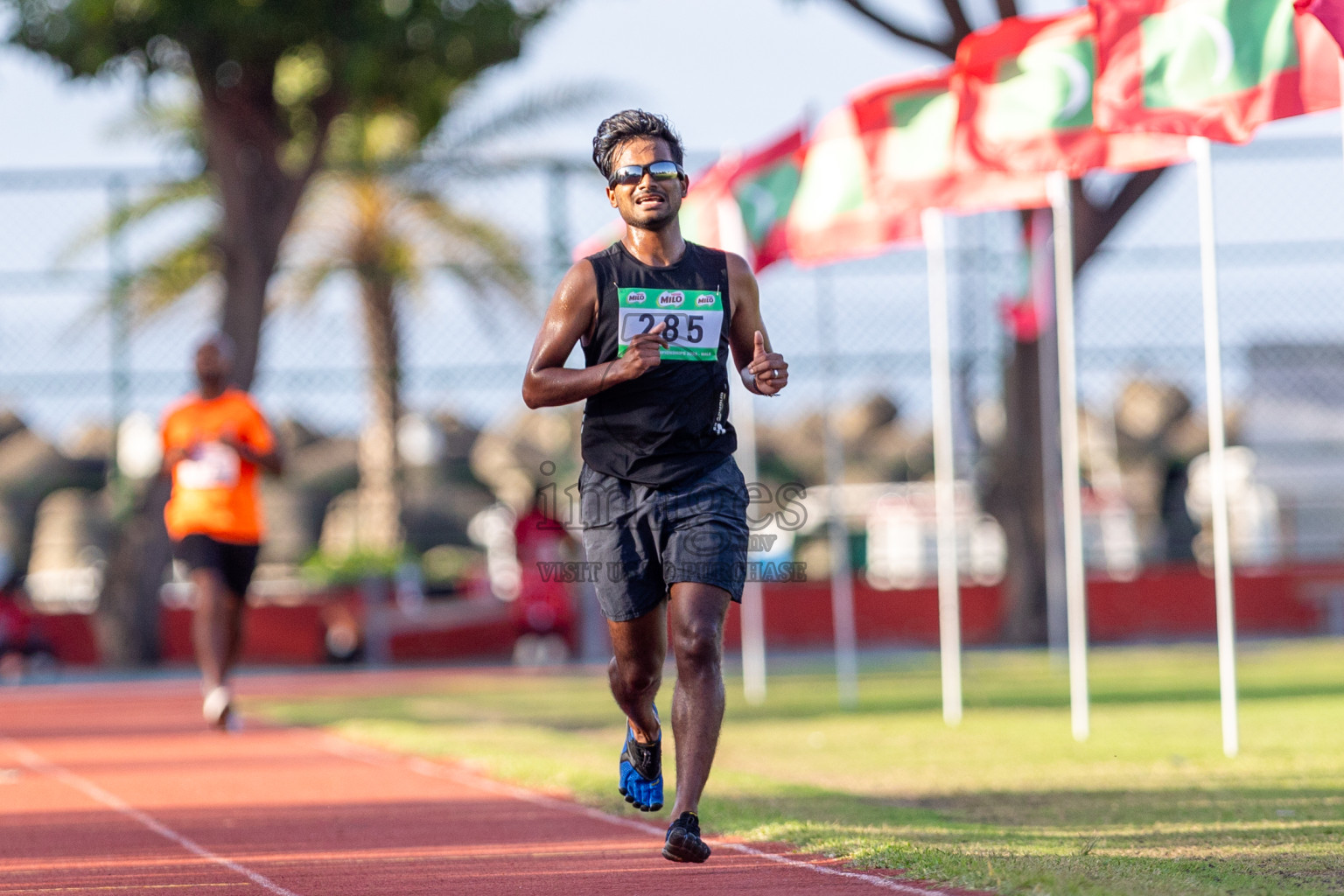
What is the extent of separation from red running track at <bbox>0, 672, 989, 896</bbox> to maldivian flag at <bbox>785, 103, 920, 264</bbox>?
4.72 meters

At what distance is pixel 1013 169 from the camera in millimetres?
9680

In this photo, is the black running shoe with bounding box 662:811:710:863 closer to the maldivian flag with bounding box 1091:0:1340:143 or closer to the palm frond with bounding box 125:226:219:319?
the maldivian flag with bounding box 1091:0:1340:143

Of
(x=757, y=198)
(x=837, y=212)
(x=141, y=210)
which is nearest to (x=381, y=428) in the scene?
(x=141, y=210)

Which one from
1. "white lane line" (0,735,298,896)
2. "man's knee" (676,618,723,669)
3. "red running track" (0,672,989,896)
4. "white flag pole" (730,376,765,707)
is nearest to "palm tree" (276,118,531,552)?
"white flag pole" (730,376,765,707)

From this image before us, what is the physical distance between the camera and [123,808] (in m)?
7.22

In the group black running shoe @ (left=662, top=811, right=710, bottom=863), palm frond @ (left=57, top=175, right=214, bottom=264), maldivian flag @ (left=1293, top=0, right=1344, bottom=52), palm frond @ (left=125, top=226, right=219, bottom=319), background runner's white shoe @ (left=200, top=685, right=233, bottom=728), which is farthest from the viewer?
palm frond @ (left=125, top=226, right=219, bottom=319)

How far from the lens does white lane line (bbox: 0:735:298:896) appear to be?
5.31 meters

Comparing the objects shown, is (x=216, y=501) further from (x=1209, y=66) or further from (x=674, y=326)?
(x=1209, y=66)

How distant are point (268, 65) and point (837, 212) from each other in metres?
7.54

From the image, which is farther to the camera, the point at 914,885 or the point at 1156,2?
the point at 1156,2

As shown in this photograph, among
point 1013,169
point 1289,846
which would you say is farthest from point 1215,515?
point 1289,846

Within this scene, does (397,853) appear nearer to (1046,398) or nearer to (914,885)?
(914,885)

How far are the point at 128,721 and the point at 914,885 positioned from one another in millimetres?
8284

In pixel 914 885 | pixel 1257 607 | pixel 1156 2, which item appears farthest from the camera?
pixel 1257 607
